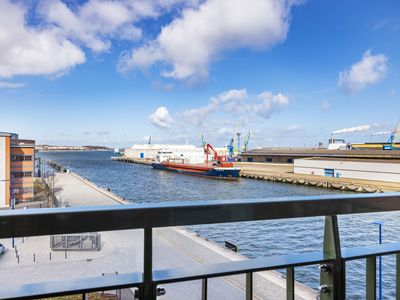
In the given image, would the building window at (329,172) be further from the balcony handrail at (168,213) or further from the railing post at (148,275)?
the railing post at (148,275)

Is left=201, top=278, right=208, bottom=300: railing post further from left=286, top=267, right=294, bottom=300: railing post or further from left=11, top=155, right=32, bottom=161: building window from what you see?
left=11, top=155, right=32, bottom=161: building window

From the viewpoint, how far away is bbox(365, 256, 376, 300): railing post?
1.70 meters

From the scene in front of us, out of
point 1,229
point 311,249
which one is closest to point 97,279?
point 1,229

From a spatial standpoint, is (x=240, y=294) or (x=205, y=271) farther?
(x=240, y=294)

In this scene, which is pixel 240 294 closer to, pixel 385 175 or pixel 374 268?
pixel 374 268

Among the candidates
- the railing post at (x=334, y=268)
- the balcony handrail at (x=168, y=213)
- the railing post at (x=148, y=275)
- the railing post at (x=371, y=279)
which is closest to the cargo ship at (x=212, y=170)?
the railing post at (x=371, y=279)

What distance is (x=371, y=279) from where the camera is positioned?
1.72m

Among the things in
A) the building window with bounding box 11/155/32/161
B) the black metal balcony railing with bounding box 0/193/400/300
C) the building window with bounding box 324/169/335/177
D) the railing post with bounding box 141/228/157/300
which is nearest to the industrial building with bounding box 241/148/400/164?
the building window with bounding box 324/169/335/177

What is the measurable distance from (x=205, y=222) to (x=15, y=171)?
3087 cm

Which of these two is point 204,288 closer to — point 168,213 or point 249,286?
point 249,286

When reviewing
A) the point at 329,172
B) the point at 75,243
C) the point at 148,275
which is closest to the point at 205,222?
the point at 148,275

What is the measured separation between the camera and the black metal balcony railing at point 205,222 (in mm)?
1070

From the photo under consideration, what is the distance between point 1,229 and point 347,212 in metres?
1.39

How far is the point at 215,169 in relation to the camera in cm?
5422
